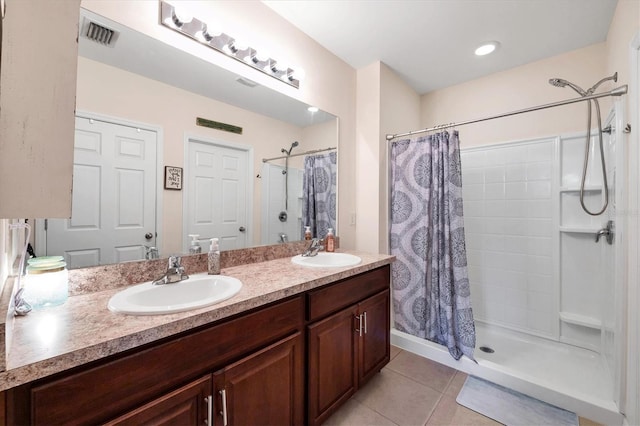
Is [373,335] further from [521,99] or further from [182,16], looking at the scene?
[521,99]

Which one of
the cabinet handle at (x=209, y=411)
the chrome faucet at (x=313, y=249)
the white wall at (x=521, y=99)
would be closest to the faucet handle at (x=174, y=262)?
the cabinet handle at (x=209, y=411)

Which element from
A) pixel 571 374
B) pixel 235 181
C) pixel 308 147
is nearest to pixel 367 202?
pixel 308 147

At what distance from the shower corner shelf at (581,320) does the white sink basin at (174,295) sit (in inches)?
101

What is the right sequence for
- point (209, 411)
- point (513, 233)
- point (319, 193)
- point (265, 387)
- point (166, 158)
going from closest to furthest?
point (209, 411), point (265, 387), point (166, 158), point (319, 193), point (513, 233)

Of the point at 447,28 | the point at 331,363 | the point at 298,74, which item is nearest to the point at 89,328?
the point at 331,363

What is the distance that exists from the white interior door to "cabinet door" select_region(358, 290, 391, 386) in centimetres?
89

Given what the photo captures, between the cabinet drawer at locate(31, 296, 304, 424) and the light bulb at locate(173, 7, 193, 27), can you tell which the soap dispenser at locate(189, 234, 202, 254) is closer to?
the cabinet drawer at locate(31, 296, 304, 424)

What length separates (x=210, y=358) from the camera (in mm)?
900

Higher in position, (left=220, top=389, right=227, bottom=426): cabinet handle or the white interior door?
the white interior door

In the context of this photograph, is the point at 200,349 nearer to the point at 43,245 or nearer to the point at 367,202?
the point at 43,245

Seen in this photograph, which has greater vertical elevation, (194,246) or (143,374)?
(194,246)

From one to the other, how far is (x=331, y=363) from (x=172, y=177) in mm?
1273

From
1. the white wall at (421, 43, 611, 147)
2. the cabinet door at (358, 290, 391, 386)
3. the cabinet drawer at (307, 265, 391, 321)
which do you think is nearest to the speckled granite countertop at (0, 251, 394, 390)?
the cabinet drawer at (307, 265, 391, 321)

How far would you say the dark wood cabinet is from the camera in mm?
1288
